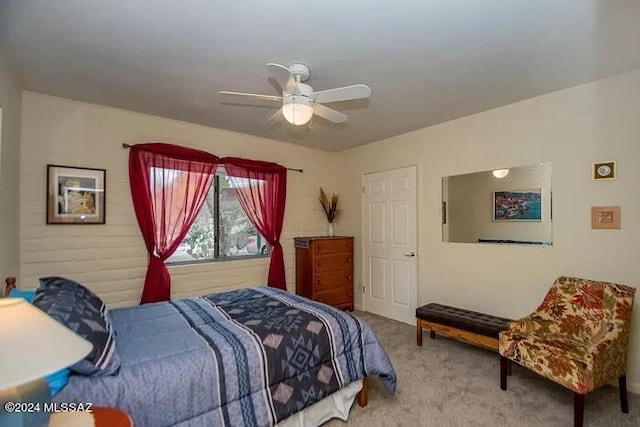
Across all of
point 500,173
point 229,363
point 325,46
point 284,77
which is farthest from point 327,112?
point 500,173

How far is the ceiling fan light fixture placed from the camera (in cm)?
208

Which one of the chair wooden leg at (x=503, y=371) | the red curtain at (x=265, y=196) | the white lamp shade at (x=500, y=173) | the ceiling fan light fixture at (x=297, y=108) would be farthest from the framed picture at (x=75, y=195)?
the white lamp shade at (x=500, y=173)

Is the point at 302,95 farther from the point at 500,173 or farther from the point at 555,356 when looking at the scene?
the point at 555,356

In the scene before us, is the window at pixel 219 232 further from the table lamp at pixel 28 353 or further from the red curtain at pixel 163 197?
the table lamp at pixel 28 353

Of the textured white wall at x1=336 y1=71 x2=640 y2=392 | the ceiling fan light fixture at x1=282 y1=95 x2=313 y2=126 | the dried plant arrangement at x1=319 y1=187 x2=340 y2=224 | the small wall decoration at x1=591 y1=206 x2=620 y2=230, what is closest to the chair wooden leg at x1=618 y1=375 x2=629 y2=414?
the textured white wall at x1=336 y1=71 x2=640 y2=392

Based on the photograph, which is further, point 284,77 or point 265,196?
point 265,196

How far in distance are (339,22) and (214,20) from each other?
2.37 feet

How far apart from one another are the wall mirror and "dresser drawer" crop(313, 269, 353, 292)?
60.0 inches

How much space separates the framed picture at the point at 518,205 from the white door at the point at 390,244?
986mm

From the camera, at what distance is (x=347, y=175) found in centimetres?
488

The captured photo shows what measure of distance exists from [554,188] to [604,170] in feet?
A: 1.19

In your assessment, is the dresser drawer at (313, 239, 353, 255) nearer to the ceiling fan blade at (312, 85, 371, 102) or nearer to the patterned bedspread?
the patterned bedspread

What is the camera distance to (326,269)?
4.25m

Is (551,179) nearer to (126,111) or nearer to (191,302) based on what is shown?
(191,302)
